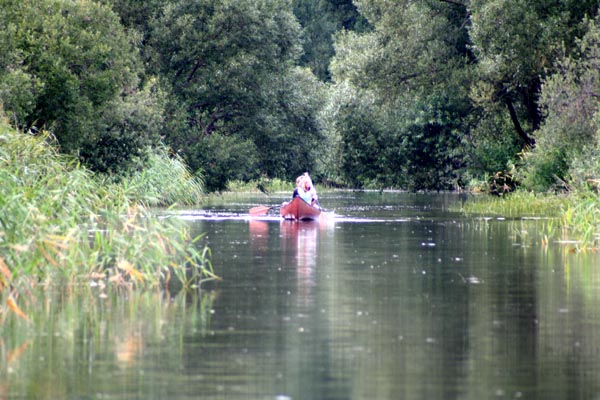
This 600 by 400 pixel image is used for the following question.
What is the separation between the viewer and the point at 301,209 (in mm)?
37344

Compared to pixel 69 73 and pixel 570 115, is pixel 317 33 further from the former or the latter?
pixel 570 115

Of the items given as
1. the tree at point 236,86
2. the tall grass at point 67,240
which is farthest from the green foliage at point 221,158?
the tall grass at point 67,240

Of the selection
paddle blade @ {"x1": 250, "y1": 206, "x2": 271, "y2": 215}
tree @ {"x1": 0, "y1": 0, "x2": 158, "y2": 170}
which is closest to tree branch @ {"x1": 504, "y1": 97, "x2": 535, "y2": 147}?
paddle blade @ {"x1": 250, "y1": 206, "x2": 271, "y2": 215}

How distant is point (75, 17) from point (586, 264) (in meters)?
25.2

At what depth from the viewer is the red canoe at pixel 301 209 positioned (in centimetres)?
3712

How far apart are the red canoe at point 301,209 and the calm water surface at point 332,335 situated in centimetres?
1611

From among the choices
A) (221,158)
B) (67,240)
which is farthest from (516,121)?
(67,240)

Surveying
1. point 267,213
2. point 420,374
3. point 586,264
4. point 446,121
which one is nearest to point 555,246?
point 586,264

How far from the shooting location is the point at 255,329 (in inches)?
472

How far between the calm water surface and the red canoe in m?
16.1

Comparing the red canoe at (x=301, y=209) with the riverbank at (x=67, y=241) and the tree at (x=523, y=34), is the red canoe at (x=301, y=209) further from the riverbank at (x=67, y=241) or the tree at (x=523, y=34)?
the riverbank at (x=67, y=241)

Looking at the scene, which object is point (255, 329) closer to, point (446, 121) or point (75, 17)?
point (75, 17)

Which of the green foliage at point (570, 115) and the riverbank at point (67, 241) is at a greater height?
the green foliage at point (570, 115)

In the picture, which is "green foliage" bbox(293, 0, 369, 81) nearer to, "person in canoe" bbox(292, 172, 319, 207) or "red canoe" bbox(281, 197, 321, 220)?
"person in canoe" bbox(292, 172, 319, 207)
